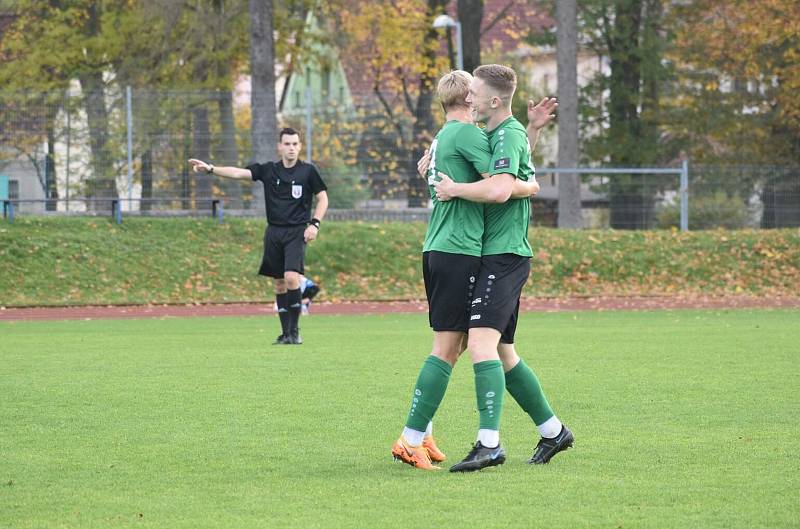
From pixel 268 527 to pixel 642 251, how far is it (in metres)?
20.8

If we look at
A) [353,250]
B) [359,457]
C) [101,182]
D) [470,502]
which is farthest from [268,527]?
[101,182]

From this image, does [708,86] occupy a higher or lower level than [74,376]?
higher

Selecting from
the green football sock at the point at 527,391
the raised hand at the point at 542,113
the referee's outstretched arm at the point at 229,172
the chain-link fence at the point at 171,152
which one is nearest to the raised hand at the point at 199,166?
the referee's outstretched arm at the point at 229,172

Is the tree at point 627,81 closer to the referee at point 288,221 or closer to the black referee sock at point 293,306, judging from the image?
the referee at point 288,221

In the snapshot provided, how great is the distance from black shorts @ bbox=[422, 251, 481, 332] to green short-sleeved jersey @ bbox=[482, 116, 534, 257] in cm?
14

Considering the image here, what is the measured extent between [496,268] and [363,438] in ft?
4.74

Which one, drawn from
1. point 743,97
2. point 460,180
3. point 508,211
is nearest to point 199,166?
point 460,180

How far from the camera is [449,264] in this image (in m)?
6.88

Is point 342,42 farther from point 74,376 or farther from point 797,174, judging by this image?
point 74,376

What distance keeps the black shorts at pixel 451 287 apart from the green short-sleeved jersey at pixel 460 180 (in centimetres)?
4

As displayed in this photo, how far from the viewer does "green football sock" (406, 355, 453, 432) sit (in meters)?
6.87

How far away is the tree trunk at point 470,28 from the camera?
3525cm

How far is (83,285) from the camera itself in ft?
73.3

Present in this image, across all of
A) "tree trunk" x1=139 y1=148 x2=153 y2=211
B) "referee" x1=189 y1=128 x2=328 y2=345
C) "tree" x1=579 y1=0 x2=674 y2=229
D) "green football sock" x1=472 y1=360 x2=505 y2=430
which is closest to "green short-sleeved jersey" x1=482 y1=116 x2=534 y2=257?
"green football sock" x1=472 y1=360 x2=505 y2=430
